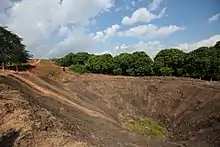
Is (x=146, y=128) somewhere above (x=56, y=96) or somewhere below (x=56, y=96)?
below

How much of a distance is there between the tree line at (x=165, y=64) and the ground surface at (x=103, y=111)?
17539 millimetres

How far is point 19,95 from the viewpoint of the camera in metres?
35.2

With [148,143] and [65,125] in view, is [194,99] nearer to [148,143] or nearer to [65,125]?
[148,143]

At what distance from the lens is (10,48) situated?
85188 millimetres

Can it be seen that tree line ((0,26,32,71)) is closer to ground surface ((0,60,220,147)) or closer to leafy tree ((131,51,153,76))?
ground surface ((0,60,220,147))

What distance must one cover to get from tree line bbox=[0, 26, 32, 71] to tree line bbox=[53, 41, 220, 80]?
2747 cm

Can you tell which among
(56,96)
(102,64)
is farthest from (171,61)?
(56,96)

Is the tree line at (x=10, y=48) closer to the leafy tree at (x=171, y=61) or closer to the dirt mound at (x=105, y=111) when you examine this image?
the dirt mound at (x=105, y=111)

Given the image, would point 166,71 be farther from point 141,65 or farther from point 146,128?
point 146,128

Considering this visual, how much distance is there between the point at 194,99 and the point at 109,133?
3020 centimetres

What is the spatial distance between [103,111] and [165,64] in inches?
2130

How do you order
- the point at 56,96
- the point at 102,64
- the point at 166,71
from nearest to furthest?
the point at 56,96 < the point at 166,71 < the point at 102,64

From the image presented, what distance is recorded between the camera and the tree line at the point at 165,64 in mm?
88938

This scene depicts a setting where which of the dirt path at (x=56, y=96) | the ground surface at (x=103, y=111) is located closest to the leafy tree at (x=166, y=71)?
the ground surface at (x=103, y=111)
